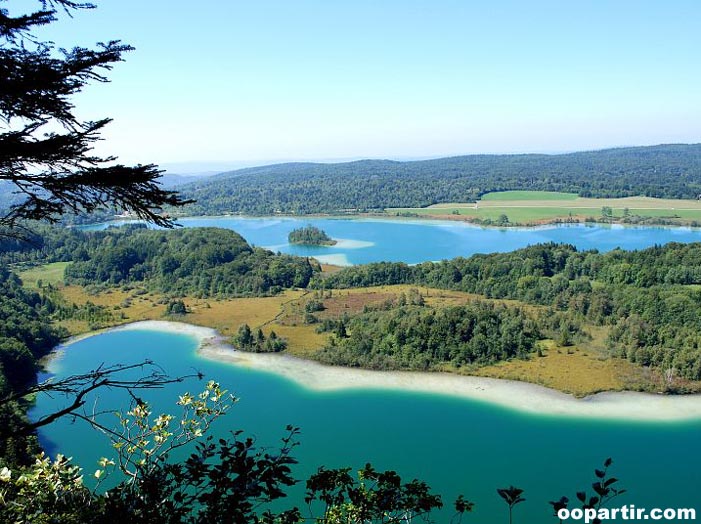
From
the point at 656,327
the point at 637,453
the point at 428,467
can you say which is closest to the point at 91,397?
the point at 428,467

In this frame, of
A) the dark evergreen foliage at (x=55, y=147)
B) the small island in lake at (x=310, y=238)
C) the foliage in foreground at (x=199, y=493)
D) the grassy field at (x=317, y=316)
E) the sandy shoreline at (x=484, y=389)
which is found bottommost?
the sandy shoreline at (x=484, y=389)

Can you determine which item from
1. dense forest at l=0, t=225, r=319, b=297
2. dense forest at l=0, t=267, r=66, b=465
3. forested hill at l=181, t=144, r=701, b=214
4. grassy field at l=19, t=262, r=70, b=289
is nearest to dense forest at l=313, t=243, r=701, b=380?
dense forest at l=0, t=225, r=319, b=297

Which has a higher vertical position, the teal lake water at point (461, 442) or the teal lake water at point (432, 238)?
the teal lake water at point (432, 238)

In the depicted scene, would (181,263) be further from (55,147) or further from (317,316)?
(55,147)

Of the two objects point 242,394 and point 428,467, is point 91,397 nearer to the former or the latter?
point 242,394

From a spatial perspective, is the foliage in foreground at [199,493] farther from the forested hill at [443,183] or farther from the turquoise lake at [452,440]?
the forested hill at [443,183]

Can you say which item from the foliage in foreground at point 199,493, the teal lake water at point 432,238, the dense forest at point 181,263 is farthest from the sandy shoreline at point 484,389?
the teal lake water at point 432,238

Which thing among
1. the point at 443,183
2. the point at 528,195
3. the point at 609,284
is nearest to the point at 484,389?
the point at 609,284

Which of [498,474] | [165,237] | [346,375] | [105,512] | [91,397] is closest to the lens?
[105,512]
